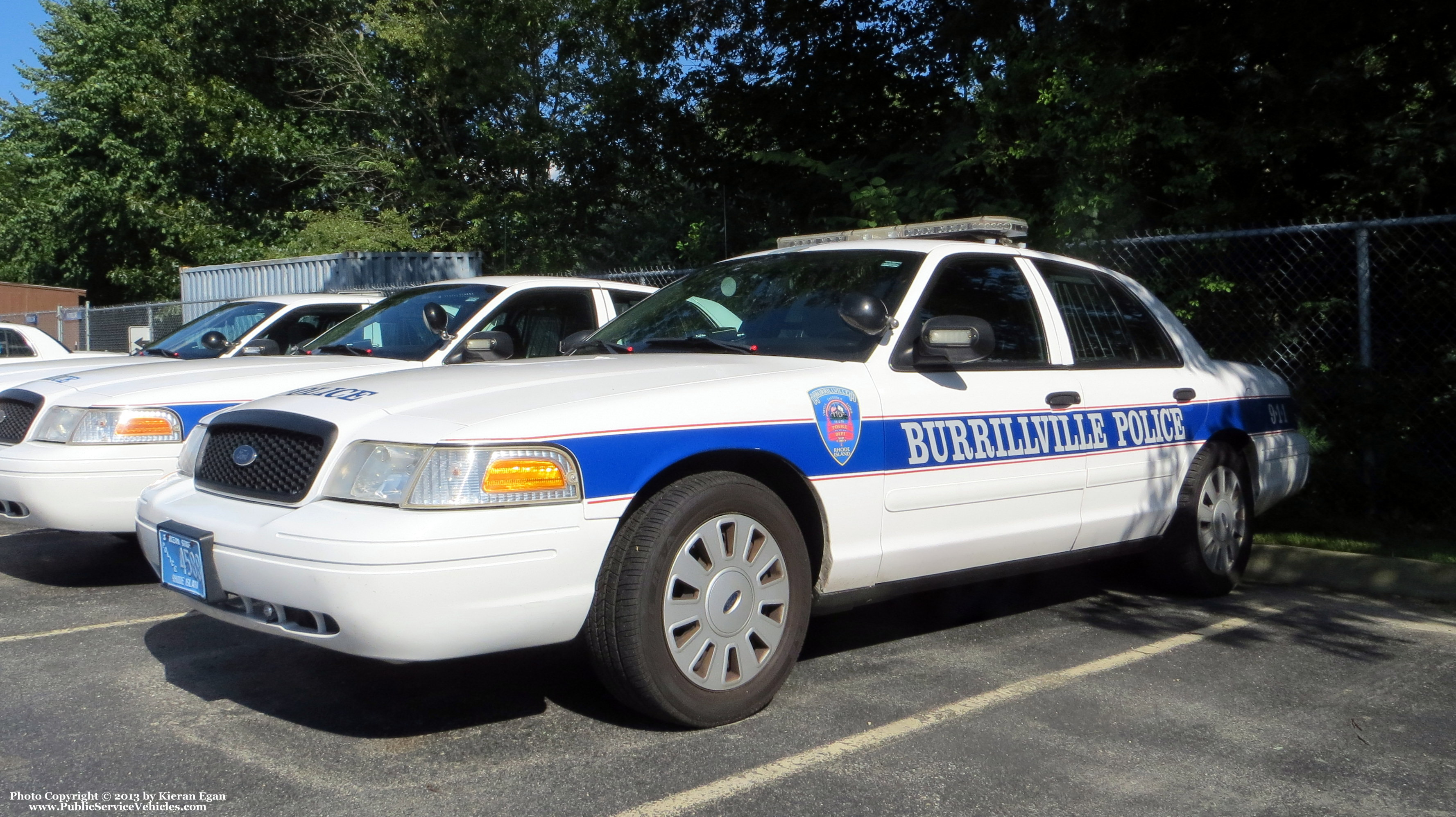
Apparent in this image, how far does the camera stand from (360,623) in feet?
10.7

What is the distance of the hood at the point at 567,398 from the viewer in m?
3.46

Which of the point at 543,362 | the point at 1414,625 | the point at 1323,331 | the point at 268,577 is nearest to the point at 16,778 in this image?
the point at 268,577

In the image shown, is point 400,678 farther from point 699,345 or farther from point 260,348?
point 260,348

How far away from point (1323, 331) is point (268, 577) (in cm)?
660

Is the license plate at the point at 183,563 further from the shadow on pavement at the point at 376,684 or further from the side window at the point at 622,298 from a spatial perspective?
the side window at the point at 622,298

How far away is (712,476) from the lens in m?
3.74

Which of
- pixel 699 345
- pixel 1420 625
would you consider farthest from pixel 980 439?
pixel 1420 625

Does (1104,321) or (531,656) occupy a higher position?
(1104,321)

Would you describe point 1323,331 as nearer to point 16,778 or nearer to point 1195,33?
point 1195,33

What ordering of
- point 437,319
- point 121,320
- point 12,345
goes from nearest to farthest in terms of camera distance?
1. point 437,319
2. point 12,345
3. point 121,320

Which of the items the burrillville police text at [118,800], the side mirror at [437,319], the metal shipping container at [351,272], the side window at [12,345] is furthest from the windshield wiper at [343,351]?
the metal shipping container at [351,272]

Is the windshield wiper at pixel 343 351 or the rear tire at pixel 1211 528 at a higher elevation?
the windshield wiper at pixel 343 351

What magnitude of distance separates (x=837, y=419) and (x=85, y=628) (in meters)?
3.31

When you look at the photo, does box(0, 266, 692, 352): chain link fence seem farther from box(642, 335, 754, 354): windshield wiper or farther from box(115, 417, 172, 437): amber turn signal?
box(642, 335, 754, 354): windshield wiper
